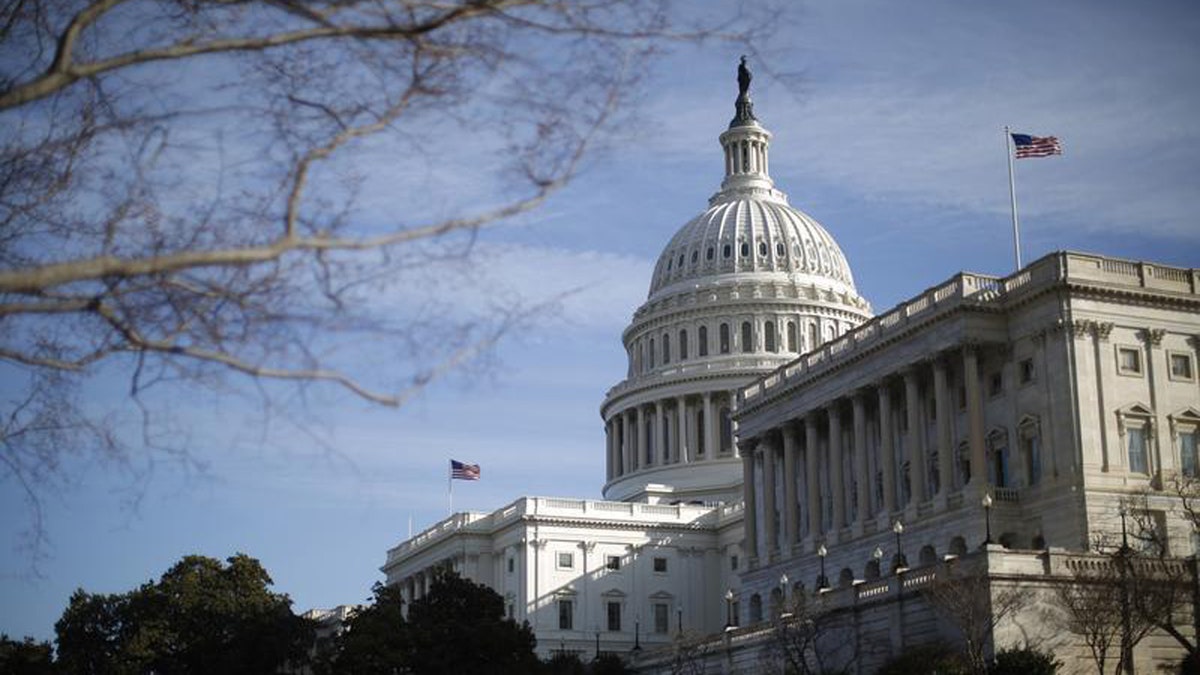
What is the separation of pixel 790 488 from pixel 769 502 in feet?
11.4

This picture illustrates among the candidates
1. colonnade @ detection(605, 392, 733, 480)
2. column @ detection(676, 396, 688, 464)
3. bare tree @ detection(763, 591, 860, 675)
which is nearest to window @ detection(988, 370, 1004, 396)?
bare tree @ detection(763, 591, 860, 675)

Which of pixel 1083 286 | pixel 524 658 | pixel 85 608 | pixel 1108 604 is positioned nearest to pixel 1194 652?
pixel 1108 604

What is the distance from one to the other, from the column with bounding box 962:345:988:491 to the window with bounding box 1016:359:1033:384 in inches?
87.3

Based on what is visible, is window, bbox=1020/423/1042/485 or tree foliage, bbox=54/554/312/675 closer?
window, bbox=1020/423/1042/485

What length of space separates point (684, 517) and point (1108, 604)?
7696 cm

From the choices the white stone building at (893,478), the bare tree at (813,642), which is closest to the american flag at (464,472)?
the white stone building at (893,478)

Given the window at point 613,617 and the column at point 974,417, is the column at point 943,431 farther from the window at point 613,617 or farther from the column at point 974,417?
the window at point 613,617

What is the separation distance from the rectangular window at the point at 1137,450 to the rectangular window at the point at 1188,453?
2136mm

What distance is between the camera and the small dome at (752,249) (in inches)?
6407

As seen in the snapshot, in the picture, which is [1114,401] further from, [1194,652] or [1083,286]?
[1194,652]

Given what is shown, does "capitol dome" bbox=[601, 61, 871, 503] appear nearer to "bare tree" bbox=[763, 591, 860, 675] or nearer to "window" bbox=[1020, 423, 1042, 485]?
"window" bbox=[1020, 423, 1042, 485]

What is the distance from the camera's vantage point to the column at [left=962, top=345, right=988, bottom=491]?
8200cm

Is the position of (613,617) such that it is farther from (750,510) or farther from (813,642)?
(813,642)

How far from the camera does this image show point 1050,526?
258ft
